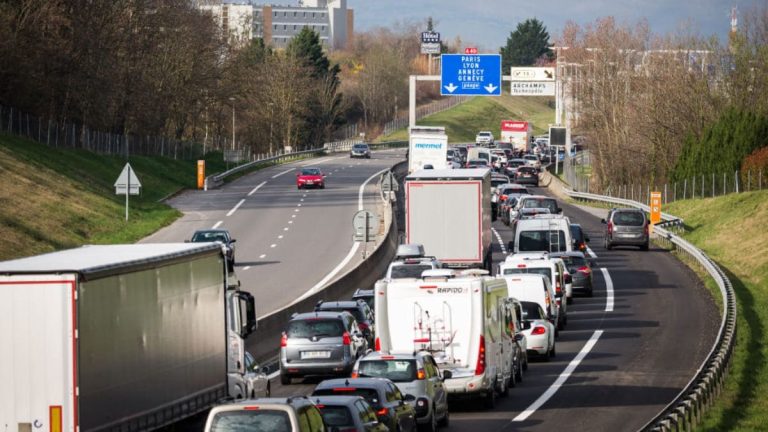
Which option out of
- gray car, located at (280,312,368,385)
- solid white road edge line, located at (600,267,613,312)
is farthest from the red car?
gray car, located at (280,312,368,385)

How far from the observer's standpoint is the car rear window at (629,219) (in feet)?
199

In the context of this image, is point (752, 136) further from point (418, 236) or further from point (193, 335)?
point (193, 335)

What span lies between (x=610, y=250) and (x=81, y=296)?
48.7 m

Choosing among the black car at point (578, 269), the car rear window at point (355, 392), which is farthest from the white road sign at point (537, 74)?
the car rear window at point (355, 392)

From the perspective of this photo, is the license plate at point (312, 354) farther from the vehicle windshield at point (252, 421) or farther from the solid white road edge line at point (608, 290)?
the solid white road edge line at point (608, 290)

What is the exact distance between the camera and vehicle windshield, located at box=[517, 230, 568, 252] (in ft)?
163

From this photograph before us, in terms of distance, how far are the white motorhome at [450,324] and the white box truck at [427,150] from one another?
58184mm

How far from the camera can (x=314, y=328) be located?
29891 millimetres

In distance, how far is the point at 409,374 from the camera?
22281mm

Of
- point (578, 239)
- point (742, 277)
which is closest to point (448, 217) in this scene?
point (578, 239)

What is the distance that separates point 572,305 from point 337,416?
2912 centimetres

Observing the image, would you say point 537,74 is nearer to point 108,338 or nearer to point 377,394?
point 377,394

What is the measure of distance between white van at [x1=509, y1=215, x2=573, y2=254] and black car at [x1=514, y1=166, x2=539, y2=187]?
53.1 metres

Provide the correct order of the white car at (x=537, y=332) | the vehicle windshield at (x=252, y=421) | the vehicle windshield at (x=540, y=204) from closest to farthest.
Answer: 1. the vehicle windshield at (x=252, y=421)
2. the white car at (x=537, y=332)
3. the vehicle windshield at (x=540, y=204)
